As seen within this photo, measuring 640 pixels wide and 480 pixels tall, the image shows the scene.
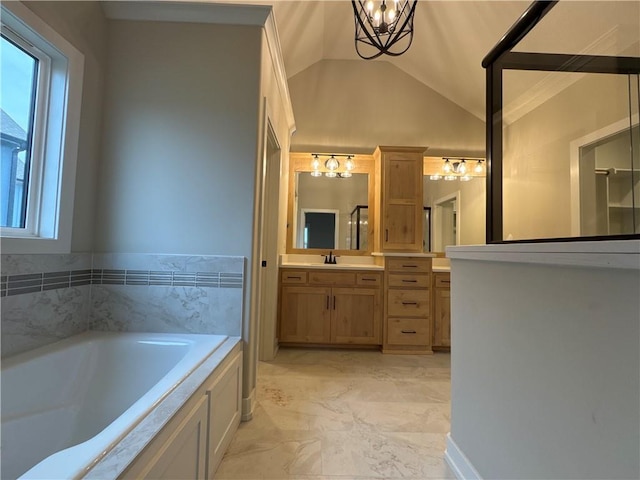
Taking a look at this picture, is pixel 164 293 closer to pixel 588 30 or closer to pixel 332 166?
A: pixel 332 166

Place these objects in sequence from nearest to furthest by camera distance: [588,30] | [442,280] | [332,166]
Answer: [588,30]
[442,280]
[332,166]

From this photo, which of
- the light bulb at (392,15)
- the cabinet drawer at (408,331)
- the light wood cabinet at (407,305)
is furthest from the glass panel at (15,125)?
the cabinet drawer at (408,331)

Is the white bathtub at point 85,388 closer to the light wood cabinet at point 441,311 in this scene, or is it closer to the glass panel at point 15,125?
the glass panel at point 15,125

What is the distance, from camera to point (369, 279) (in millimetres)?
3037

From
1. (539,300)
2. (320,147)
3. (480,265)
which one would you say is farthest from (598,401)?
(320,147)

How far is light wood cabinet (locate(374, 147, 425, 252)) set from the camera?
10.6 ft

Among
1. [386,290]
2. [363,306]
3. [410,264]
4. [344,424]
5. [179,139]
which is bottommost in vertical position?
[344,424]

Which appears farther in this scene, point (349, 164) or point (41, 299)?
point (349, 164)

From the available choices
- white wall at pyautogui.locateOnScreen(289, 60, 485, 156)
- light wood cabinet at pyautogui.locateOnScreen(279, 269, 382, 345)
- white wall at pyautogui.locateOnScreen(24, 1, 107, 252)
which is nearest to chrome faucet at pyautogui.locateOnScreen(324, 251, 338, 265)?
light wood cabinet at pyautogui.locateOnScreen(279, 269, 382, 345)

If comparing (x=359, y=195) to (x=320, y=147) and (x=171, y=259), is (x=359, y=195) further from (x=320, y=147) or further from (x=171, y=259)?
(x=171, y=259)

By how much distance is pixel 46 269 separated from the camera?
57.2 inches

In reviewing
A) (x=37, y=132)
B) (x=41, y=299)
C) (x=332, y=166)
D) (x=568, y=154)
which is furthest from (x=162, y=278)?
(x=568, y=154)

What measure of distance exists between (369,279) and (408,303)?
1.52 feet

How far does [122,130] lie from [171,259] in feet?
2.79
